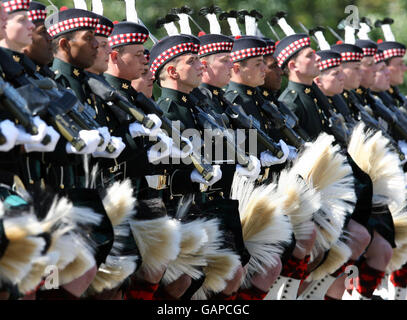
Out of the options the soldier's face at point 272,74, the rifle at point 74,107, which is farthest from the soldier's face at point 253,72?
the rifle at point 74,107

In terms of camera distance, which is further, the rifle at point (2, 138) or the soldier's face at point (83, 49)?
the soldier's face at point (83, 49)

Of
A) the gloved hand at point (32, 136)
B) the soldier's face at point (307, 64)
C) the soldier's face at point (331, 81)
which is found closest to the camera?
the gloved hand at point (32, 136)

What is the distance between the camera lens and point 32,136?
6.19m

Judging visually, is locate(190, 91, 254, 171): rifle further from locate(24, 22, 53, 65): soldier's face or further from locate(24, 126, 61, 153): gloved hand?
locate(24, 126, 61, 153): gloved hand

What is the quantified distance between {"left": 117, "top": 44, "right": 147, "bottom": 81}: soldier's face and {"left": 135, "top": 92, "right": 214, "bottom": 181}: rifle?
10.9 inches

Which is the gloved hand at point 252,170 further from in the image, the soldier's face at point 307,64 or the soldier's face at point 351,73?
the soldier's face at point 351,73

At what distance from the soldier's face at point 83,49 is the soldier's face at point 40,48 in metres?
0.24

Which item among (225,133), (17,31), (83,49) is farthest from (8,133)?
(225,133)

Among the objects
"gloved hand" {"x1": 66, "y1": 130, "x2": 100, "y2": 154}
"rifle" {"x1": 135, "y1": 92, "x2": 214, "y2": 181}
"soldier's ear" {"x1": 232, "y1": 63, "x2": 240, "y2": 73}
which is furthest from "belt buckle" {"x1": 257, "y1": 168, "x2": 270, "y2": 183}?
"gloved hand" {"x1": 66, "y1": 130, "x2": 100, "y2": 154}

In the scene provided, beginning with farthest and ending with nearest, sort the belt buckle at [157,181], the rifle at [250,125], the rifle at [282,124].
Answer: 1. the rifle at [282,124]
2. the rifle at [250,125]
3. the belt buckle at [157,181]

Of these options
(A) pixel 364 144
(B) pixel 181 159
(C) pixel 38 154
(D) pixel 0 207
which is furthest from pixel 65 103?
(A) pixel 364 144

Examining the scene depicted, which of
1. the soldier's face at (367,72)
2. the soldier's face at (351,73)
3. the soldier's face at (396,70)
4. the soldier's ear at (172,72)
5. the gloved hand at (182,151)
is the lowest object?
the soldier's face at (396,70)

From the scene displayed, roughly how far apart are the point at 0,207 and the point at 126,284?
4.76 ft

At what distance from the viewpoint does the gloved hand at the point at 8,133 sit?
6.01m
